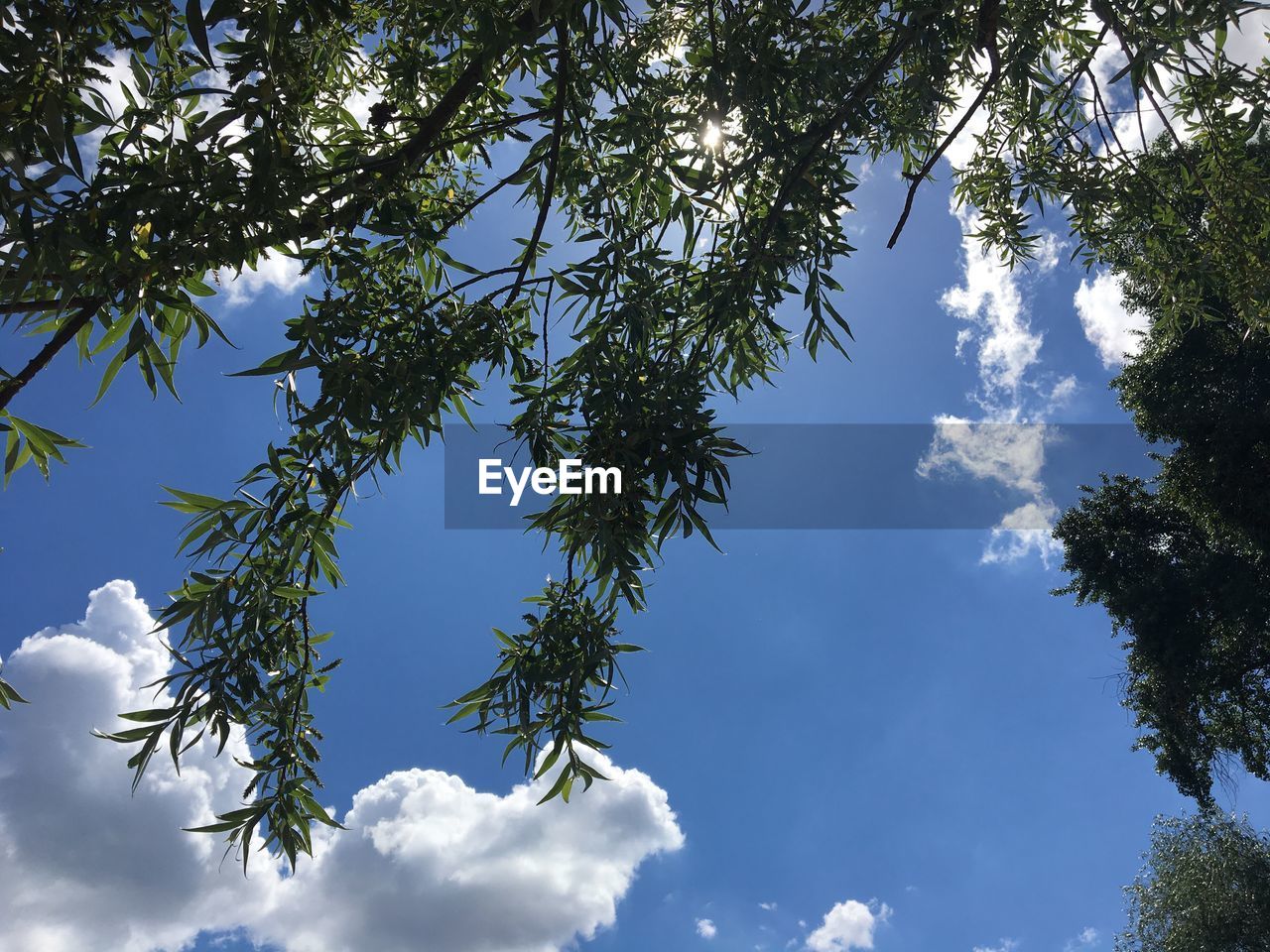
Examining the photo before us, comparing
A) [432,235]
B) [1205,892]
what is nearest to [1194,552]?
[1205,892]

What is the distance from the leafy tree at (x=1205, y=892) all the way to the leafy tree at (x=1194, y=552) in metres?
1.26

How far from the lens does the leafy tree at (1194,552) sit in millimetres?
8328

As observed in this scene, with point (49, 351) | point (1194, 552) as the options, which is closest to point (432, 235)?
point (49, 351)

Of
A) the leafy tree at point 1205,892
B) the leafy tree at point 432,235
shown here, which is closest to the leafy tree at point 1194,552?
the leafy tree at point 1205,892

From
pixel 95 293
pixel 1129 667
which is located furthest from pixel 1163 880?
pixel 95 293

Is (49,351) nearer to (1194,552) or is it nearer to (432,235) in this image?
(432,235)

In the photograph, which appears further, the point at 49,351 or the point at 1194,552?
the point at 1194,552

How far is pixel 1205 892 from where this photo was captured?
30.9 ft

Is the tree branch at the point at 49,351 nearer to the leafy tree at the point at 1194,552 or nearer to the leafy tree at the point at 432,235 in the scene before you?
the leafy tree at the point at 432,235

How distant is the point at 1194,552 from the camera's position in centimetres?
891

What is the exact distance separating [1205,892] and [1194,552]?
144 inches

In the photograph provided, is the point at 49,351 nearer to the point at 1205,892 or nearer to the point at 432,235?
the point at 432,235

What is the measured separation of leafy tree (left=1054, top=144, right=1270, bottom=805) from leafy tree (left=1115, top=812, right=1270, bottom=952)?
1.26 m

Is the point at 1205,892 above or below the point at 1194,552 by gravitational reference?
below
